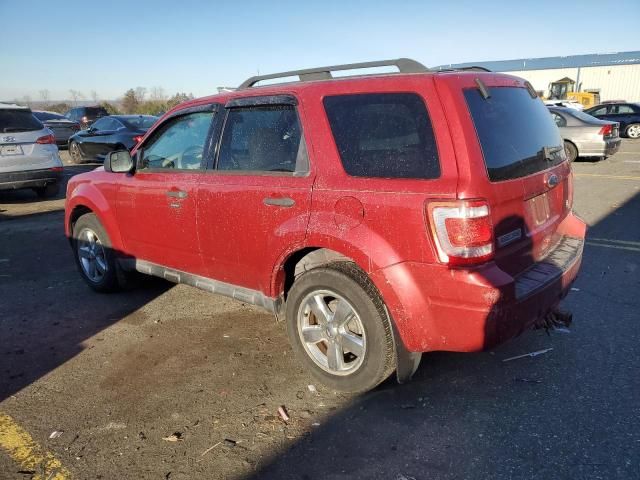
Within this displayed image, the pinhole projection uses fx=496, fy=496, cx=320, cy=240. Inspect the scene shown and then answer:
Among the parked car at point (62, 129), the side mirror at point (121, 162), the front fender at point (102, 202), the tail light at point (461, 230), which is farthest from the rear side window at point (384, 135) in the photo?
the parked car at point (62, 129)

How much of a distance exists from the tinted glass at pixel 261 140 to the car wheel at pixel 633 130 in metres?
23.8

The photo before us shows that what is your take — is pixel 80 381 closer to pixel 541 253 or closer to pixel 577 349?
pixel 541 253

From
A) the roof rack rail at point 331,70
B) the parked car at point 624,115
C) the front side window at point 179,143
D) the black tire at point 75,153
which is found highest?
the roof rack rail at point 331,70

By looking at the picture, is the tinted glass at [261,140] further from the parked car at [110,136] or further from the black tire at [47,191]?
A: the parked car at [110,136]

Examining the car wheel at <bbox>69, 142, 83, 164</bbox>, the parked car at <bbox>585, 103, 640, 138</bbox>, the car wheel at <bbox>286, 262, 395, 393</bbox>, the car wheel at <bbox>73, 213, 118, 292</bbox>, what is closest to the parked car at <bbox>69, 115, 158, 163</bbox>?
the car wheel at <bbox>69, 142, 83, 164</bbox>

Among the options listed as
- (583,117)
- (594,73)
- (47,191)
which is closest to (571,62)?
(594,73)

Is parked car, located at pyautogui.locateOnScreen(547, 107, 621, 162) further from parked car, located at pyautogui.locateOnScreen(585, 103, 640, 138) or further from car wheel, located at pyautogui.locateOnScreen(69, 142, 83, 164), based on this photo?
car wheel, located at pyautogui.locateOnScreen(69, 142, 83, 164)

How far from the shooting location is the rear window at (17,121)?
902 centimetres

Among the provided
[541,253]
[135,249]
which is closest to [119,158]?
[135,249]

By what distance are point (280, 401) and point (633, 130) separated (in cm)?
2457

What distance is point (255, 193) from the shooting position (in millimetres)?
3338

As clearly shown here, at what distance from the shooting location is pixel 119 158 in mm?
4398

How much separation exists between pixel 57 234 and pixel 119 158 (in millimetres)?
3997

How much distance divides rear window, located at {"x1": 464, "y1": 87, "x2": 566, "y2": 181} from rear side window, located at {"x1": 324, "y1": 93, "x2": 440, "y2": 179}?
0.29 meters
